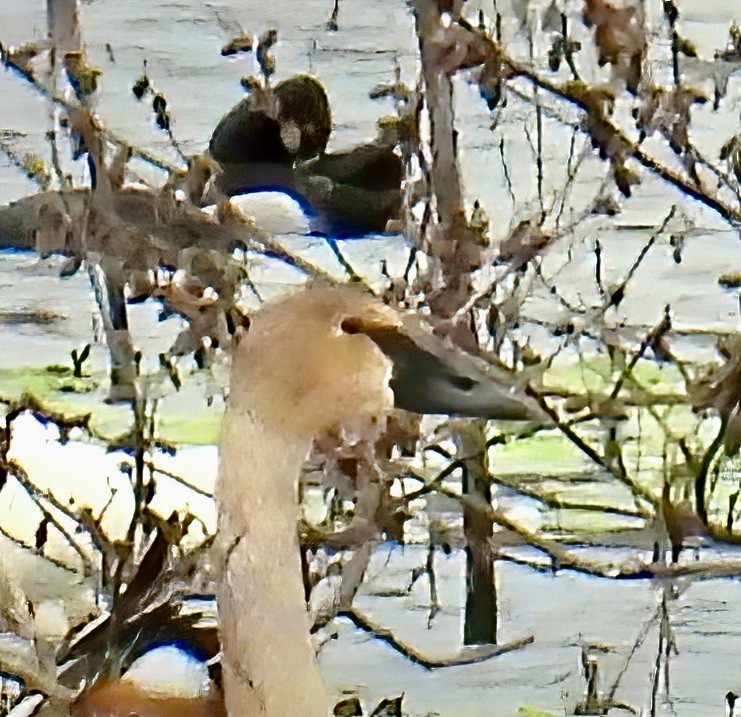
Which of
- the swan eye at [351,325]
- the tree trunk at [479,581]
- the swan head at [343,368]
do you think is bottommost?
the tree trunk at [479,581]

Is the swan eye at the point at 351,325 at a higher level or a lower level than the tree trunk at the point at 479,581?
higher

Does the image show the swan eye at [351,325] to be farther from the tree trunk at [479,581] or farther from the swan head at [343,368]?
the tree trunk at [479,581]

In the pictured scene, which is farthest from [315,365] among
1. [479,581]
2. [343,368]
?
[479,581]

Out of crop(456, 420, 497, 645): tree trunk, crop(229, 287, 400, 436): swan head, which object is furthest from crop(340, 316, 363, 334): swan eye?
crop(456, 420, 497, 645): tree trunk

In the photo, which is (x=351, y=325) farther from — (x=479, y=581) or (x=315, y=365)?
(x=479, y=581)

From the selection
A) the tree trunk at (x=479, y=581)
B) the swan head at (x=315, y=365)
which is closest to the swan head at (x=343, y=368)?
the swan head at (x=315, y=365)

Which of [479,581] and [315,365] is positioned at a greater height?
[315,365]

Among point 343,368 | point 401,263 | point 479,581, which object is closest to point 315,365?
point 343,368

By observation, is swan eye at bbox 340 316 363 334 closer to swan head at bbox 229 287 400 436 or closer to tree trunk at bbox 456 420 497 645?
swan head at bbox 229 287 400 436

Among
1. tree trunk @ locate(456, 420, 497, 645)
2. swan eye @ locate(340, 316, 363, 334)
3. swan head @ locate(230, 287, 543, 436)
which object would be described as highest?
swan eye @ locate(340, 316, 363, 334)
